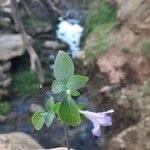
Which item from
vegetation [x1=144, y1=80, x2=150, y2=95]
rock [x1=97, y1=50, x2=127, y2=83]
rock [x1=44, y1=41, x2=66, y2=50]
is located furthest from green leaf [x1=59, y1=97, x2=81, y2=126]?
rock [x1=44, y1=41, x2=66, y2=50]

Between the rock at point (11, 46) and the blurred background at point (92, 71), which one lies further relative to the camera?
the rock at point (11, 46)

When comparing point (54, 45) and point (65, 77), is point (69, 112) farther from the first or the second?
point (54, 45)

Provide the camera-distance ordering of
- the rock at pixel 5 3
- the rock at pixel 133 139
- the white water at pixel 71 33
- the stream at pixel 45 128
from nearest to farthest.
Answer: the rock at pixel 133 139
the stream at pixel 45 128
the white water at pixel 71 33
the rock at pixel 5 3

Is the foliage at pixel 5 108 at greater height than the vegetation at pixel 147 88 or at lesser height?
lesser

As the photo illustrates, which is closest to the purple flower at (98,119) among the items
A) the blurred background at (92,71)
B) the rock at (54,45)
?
the blurred background at (92,71)

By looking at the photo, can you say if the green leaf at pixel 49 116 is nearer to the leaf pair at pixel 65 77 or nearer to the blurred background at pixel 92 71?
the leaf pair at pixel 65 77

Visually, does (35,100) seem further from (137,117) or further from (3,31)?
(3,31)

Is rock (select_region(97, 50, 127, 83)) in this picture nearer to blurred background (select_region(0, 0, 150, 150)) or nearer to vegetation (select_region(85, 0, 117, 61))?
blurred background (select_region(0, 0, 150, 150))
